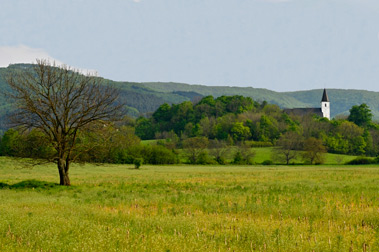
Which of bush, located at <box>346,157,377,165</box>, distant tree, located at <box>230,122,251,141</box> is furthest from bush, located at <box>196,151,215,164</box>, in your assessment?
distant tree, located at <box>230,122,251,141</box>

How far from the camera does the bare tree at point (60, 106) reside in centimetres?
3145

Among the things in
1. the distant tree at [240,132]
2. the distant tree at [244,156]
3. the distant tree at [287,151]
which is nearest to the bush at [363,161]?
the distant tree at [287,151]

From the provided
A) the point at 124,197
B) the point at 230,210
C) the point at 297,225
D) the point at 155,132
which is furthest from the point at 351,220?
the point at 155,132

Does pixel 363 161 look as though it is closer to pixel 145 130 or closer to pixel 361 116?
pixel 361 116

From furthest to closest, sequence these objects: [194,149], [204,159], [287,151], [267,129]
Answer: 1. [267,129]
2. [194,149]
3. [287,151]
4. [204,159]

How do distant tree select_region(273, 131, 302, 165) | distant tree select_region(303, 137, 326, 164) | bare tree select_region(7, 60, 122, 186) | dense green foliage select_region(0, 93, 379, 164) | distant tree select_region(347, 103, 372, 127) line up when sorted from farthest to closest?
distant tree select_region(347, 103, 372, 127) < distant tree select_region(273, 131, 302, 165) < distant tree select_region(303, 137, 326, 164) < dense green foliage select_region(0, 93, 379, 164) < bare tree select_region(7, 60, 122, 186)

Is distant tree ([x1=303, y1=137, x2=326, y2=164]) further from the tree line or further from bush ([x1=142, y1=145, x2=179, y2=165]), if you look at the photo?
bush ([x1=142, y1=145, x2=179, y2=165])

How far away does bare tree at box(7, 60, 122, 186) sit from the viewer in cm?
3145

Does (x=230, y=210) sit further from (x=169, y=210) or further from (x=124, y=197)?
(x=124, y=197)

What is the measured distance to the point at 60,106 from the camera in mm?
32594

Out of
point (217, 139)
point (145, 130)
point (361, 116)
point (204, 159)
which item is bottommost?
point (204, 159)

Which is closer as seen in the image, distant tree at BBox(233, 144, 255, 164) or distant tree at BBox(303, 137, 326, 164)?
distant tree at BBox(303, 137, 326, 164)

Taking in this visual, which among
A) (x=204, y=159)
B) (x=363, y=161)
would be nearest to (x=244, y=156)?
(x=204, y=159)

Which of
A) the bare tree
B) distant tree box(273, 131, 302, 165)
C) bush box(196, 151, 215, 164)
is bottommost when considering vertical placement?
bush box(196, 151, 215, 164)
